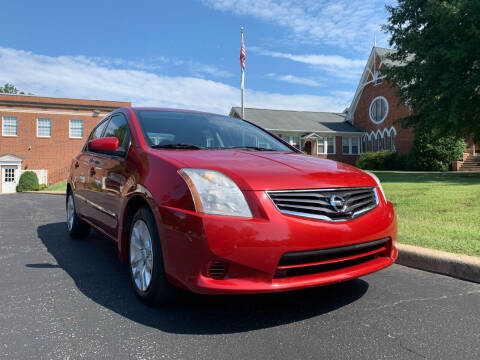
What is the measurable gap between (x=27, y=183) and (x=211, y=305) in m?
33.0

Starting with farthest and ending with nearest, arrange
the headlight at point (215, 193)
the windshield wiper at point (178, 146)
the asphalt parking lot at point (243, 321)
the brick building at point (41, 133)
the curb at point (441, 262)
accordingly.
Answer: the brick building at point (41, 133)
the curb at point (441, 262)
the windshield wiper at point (178, 146)
the headlight at point (215, 193)
the asphalt parking lot at point (243, 321)

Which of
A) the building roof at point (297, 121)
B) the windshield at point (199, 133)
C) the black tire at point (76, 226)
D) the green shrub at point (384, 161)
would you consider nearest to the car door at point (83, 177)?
the black tire at point (76, 226)

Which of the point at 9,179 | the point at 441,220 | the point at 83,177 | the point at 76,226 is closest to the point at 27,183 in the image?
the point at 9,179

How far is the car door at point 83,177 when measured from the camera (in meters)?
4.58

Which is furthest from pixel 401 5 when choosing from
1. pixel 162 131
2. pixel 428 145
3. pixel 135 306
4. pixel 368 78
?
pixel 135 306

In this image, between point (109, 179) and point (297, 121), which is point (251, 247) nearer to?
point (109, 179)

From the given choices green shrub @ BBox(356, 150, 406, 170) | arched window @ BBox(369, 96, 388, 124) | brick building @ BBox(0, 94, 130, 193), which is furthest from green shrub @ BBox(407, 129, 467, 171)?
brick building @ BBox(0, 94, 130, 193)

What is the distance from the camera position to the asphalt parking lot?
2217 millimetres

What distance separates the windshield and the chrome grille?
48.5 inches

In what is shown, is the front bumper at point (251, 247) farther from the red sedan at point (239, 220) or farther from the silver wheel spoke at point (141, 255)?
the silver wheel spoke at point (141, 255)

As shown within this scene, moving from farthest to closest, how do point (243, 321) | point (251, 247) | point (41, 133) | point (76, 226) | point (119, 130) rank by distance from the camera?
point (41, 133), point (76, 226), point (119, 130), point (243, 321), point (251, 247)

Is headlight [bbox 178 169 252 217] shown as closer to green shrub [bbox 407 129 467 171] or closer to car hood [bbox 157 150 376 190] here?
car hood [bbox 157 150 376 190]

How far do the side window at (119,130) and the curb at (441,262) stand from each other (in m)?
3.23

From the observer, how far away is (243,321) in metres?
2.61
